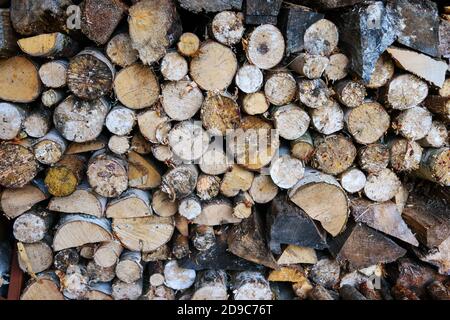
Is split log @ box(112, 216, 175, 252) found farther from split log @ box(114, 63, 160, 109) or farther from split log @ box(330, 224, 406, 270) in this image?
split log @ box(330, 224, 406, 270)

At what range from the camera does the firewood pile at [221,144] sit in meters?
2.39

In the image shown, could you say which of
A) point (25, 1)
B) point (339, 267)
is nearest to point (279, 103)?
point (339, 267)

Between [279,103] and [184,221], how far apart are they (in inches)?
38.2

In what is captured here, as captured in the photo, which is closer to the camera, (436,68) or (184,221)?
(436,68)

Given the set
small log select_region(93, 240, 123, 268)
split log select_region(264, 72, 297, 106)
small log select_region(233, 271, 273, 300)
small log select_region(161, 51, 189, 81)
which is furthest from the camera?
small log select_region(233, 271, 273, 300)

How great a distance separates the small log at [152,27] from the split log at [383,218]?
150 centimetres

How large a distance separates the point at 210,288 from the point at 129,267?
539mm

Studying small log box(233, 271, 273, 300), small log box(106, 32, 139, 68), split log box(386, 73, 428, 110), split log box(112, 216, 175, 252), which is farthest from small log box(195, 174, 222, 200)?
split log box(386, 73, 428, 110)

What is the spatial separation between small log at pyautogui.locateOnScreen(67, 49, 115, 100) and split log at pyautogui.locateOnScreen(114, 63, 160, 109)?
6cm

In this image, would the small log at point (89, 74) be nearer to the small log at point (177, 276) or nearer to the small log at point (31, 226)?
the small log at point (31, 226)

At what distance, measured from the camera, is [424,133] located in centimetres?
265

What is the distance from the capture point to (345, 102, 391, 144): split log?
8.44 feet
